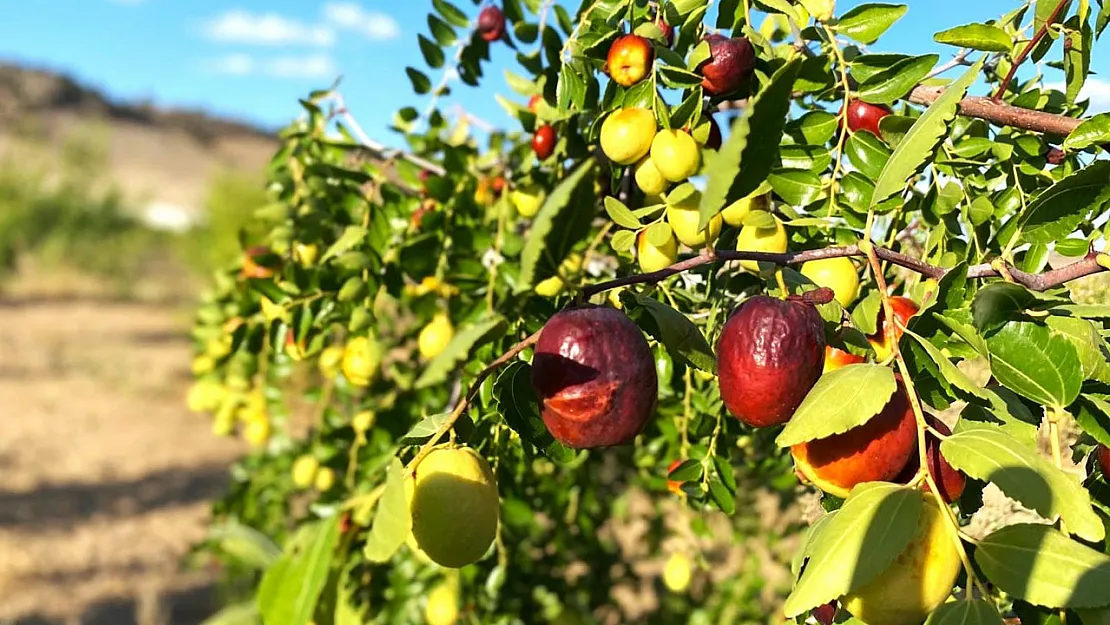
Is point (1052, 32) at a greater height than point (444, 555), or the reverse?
point (1052, 32)

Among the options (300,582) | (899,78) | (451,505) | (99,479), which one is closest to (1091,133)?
(899,78)

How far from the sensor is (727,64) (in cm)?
82

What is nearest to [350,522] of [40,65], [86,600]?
[86,600]

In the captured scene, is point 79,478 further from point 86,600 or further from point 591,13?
point 591,13

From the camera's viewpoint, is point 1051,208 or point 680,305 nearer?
point 1051,208

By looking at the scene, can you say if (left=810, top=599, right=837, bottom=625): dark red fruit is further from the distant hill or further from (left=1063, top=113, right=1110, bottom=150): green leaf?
the distant hill

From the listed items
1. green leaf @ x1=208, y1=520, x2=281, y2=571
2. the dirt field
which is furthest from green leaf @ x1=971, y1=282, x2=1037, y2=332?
the dirt field

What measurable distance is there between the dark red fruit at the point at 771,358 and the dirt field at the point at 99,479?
3.31 m

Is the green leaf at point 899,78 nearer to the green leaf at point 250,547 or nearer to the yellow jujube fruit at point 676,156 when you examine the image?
the yellow jujube fruit at point 676,156

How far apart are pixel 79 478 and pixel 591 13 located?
523 cm

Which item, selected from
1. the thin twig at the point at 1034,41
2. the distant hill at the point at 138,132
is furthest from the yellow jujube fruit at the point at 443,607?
the distant hill at the point at 138,132

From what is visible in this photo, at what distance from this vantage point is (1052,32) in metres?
0.80

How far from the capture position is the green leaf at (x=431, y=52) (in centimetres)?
148

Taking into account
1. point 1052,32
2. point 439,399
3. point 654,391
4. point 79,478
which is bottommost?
point 79,478
